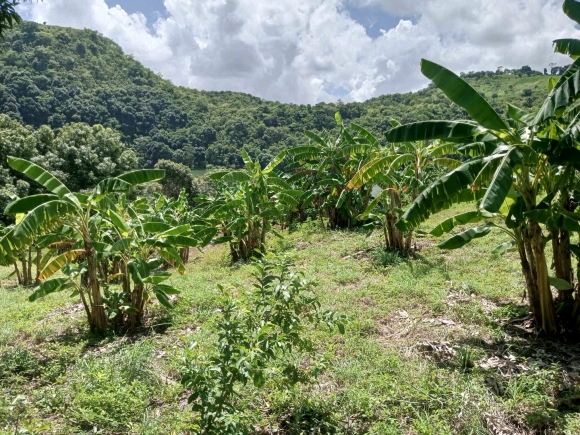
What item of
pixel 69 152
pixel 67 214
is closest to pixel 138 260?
pixel 67 214

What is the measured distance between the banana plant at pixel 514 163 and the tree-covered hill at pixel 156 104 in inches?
1389

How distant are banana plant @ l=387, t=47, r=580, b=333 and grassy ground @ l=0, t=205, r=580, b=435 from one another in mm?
1036

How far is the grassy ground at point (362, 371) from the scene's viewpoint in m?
3.42

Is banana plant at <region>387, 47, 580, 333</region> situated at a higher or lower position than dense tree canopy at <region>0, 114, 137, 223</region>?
lower

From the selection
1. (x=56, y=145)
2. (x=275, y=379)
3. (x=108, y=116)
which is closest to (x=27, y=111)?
(x=108, y=116)

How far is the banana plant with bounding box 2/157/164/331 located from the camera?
495 cm

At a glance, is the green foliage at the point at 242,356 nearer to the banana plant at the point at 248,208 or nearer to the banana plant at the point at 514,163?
the banana plant at the point at 514,163

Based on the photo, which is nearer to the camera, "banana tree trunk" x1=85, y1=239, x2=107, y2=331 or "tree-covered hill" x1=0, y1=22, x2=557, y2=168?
"banana tree trunk" x1=85, y1=239, x2=107, y2=331

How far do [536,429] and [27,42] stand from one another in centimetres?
8700

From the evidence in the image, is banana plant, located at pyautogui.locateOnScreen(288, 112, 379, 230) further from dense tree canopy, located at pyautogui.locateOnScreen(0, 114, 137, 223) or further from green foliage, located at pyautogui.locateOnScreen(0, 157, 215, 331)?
dense tree canopy, located at pyautogui.locateOnScreen(0, 114, 137, 223)

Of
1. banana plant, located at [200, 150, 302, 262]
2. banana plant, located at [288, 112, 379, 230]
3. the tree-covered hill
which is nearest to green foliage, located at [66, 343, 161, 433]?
banana plant, located at [200, 150, 302, 262]

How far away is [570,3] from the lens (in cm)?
485

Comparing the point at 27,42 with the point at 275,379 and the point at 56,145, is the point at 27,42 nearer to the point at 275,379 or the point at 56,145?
the point at 56,145

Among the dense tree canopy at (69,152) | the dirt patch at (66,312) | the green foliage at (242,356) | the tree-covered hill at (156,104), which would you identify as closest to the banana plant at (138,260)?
the dirt patch at (66,312)
